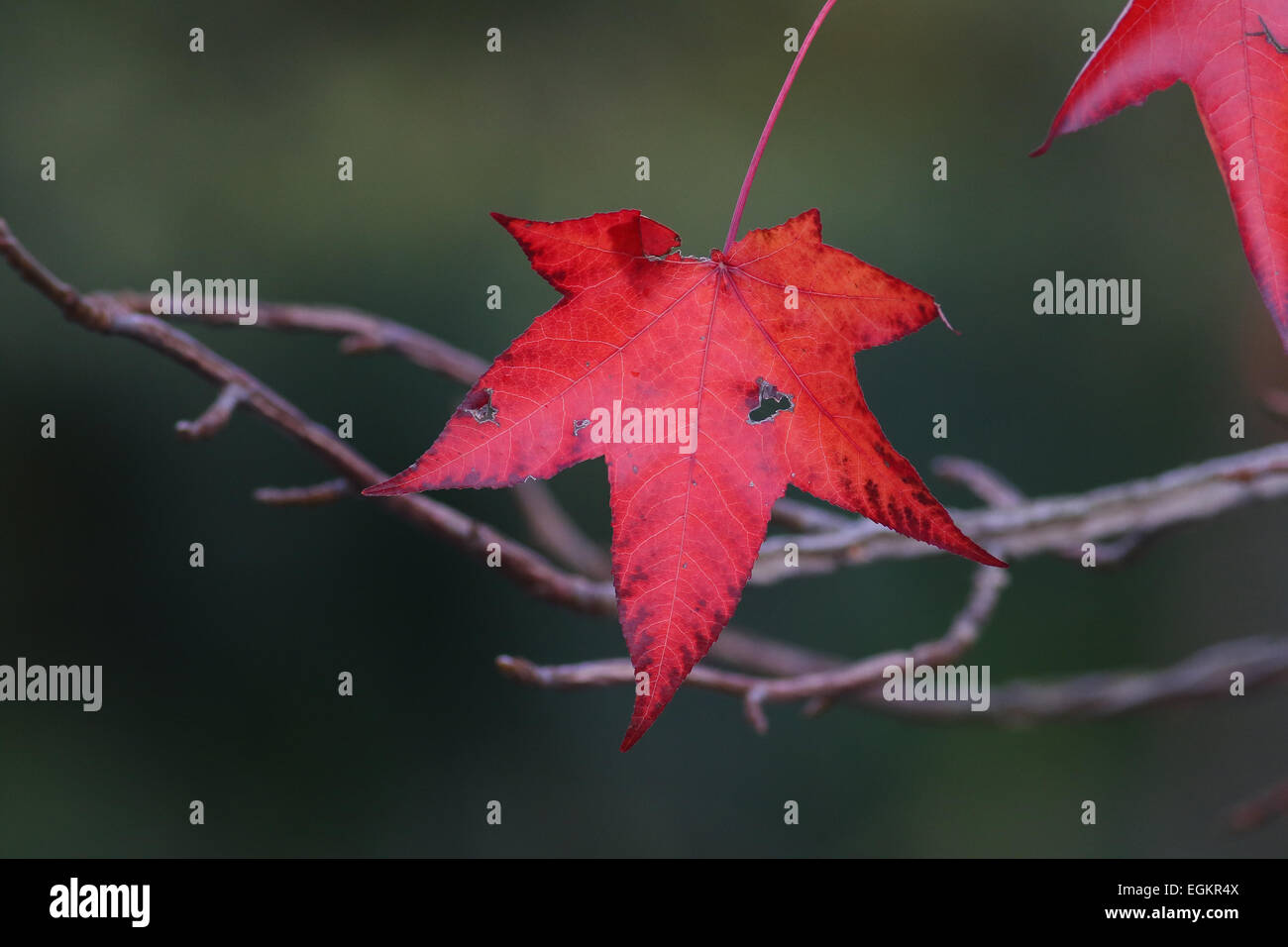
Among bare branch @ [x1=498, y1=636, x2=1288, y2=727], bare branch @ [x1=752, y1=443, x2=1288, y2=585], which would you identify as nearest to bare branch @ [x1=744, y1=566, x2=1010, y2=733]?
bare branch @ [x1=752, y1=443, x2=1288, y2=585]

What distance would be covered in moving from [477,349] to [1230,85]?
91cm

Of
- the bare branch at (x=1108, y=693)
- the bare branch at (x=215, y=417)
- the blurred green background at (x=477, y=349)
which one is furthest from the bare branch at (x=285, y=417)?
the blurred green background at (x=477, y=349)

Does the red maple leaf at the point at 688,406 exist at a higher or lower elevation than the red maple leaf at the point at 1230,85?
lower

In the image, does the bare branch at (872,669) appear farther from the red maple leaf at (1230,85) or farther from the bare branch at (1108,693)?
the red maple leaf at (1230,85)

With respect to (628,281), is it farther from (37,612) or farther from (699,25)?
(37,612)

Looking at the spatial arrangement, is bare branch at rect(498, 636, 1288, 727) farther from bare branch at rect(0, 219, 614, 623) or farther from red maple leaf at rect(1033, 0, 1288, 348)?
red maple leaf at rect(1033, 0, 1288, 348)

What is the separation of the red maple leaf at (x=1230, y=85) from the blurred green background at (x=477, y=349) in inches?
30.3

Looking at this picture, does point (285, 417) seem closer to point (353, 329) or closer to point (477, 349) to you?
point (353, 329)

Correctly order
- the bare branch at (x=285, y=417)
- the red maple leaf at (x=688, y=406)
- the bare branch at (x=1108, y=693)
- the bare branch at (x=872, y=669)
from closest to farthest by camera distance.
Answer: the red maple leaf at (x=688, y=406) < the bare branch at (x=285, y=417) < the bare branch at (x=872, y=669) < the bare branch at (x=1108, y=693)

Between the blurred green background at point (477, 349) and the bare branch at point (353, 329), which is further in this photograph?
the blurred green background at point (477, 349)

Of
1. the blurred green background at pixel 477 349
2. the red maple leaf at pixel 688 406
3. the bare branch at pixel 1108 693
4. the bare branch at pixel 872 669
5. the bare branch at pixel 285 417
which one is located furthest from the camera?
the blurred green background at pixel 477 349

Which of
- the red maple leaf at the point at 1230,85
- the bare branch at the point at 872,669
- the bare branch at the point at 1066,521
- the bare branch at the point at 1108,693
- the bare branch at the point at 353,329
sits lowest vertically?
the bare branch at the point at 1108,693

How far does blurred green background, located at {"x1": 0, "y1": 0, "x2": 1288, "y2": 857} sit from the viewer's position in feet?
3.57

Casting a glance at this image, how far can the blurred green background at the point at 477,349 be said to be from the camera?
109 cm
